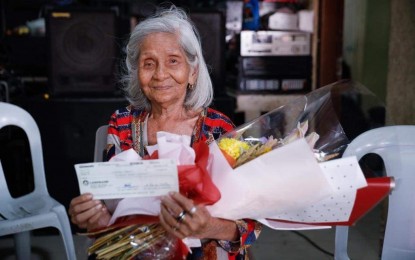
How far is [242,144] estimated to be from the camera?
1.04 metres

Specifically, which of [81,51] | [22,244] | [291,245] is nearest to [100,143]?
[22,244]

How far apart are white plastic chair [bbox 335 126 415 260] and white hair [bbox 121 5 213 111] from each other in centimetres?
51

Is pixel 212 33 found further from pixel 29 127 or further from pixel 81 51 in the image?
pixel 29 127

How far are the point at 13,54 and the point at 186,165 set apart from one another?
11.2ft

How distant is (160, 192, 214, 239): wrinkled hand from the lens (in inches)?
35.9

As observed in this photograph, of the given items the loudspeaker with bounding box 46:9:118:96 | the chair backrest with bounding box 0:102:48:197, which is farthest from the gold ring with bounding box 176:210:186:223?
the loudspeaker with bounding box 46:9:118:96

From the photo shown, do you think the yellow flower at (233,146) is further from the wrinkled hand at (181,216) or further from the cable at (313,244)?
the cable at (313,244)

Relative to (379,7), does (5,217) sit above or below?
below

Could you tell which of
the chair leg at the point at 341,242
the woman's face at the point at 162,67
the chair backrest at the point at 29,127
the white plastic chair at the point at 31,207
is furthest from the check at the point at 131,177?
the chair backrest at the point at 29,127

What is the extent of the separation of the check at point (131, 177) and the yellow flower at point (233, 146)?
15 cm

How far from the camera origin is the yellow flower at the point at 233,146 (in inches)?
39.6

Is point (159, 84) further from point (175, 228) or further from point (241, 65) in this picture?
point (241, 65)

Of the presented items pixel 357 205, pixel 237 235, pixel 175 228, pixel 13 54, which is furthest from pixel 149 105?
pixel 13 54

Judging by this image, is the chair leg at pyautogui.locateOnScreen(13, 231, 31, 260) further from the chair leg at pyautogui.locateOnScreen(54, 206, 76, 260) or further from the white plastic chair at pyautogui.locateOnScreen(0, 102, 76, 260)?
the chair leg at pyautogui.locateOnScreen(54, 206, 76, 260)
